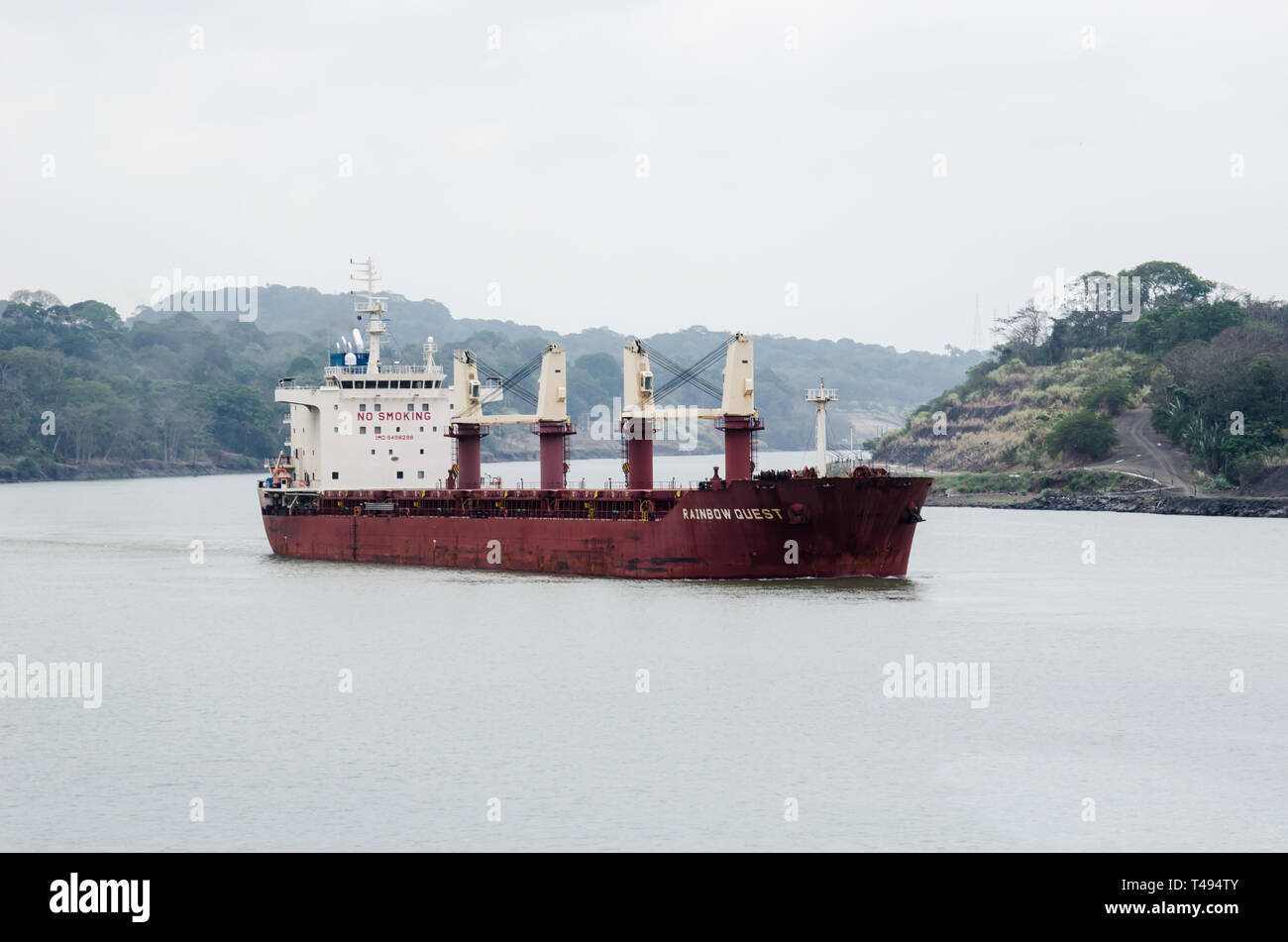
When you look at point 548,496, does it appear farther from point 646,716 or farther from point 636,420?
point 646,716

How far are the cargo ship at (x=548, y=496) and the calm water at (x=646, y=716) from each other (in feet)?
4.02

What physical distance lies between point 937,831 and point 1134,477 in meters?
67.8

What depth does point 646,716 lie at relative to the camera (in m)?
26.5

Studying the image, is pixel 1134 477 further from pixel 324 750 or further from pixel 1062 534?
pixel 324 750

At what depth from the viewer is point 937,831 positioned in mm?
20000

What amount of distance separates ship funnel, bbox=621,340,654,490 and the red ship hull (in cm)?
218

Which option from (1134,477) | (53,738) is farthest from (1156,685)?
(1134,477)

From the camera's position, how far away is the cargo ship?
40094 millimetres

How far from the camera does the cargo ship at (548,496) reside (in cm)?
4009

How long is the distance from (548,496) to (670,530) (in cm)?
572
